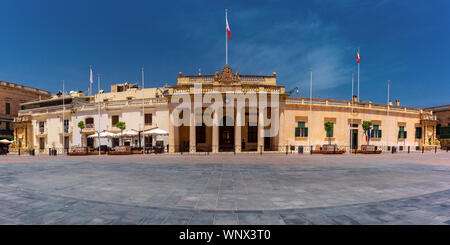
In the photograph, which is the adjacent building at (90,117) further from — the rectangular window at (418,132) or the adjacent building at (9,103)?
the rectangular window at (418,132)

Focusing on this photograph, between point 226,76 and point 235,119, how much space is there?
5.36m

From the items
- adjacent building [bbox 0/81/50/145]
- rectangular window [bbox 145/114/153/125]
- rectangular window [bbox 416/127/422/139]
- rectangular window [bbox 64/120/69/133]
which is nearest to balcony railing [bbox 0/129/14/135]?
adjacent building [bbox 0/81/50/145]

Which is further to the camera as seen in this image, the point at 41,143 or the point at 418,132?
the point at 41,143

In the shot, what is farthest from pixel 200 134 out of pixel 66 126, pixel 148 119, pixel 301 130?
pixel 66 126

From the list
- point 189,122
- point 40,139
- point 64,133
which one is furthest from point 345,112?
point 40,139

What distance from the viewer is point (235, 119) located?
23.5 metres

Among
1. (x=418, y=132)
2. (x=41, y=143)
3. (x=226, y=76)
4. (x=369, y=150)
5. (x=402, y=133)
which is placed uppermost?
(x=226, y=76)

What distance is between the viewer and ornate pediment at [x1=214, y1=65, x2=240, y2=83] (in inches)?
897

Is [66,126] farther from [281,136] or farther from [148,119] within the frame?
[281,136]

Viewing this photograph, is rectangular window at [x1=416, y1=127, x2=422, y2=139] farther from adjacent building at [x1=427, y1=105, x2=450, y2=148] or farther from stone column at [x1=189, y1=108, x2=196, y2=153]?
stone column at [x1=189, y1=108, x2=196, y2=153]

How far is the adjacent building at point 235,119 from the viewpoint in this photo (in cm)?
2275

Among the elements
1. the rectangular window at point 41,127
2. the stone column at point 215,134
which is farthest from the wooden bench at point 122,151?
the rectangular window at point 41,127
